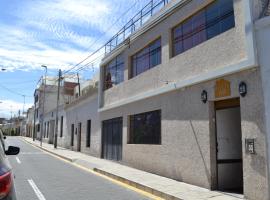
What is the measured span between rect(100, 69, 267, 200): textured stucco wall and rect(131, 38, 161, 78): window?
5.46 feet

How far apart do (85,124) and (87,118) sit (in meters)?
0.76

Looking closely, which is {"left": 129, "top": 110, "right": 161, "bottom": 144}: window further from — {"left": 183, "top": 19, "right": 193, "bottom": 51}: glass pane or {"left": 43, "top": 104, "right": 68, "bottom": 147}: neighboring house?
{"left": 43, "top": 104, "right": 68, "bottom": 147}: neighboring house

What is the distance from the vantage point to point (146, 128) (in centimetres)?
1598

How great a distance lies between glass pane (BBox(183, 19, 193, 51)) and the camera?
1274 centimetres

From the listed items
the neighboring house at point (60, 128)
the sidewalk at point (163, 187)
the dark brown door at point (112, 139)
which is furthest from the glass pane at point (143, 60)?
the neighboring house at point (60, 128)

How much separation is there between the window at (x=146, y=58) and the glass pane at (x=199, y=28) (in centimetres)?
296

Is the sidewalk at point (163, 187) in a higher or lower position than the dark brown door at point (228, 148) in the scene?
lower

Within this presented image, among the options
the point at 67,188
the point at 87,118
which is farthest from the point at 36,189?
the point at 87,118

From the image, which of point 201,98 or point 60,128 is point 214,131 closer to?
point 201,98

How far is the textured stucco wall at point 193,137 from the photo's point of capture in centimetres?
871

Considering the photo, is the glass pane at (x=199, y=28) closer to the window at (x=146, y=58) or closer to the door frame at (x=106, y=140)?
the window at (x=146, y=58)

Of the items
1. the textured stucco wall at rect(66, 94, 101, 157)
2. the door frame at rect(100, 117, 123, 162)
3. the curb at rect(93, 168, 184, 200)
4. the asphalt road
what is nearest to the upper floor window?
the curb at rect(93, 168, 184, 200)

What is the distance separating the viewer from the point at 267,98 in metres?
8.49

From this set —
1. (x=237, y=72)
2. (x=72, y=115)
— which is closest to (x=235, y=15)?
(x=237, y=72)
